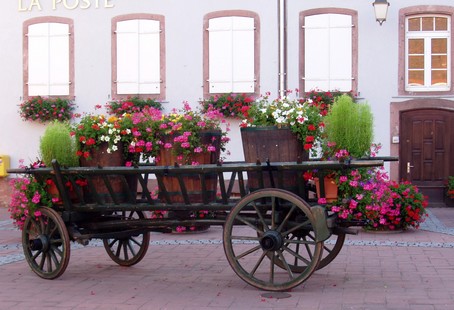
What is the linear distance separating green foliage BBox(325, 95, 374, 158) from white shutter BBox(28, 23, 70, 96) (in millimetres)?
10001

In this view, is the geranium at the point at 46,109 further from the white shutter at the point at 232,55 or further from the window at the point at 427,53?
the window at the point at 427,53

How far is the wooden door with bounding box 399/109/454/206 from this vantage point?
1498 cm

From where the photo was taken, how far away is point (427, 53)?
14.9 metres

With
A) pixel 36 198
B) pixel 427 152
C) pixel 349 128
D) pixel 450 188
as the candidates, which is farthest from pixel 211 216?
pixel 427 152

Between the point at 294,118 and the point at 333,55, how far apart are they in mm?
8344

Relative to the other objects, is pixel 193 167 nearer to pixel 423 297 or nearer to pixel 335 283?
pixel 335 283

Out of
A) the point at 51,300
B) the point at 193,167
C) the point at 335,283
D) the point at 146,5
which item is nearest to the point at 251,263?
the point at 335,283

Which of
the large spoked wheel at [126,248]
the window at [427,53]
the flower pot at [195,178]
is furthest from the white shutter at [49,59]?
the flower pot at [195,178]

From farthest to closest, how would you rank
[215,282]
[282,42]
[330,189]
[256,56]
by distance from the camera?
[256,56] → [282,42] → [215,282] → [330,189]

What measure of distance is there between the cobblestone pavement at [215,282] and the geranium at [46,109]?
5663 millimetres

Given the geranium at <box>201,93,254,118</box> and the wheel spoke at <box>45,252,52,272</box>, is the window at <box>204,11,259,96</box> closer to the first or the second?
the geranium at <box>201,93,254,118</box>

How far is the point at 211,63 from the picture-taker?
15.3 m

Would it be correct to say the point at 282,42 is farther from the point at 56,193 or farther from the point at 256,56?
the point at 56,193

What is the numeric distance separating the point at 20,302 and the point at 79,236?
42.8 inches
